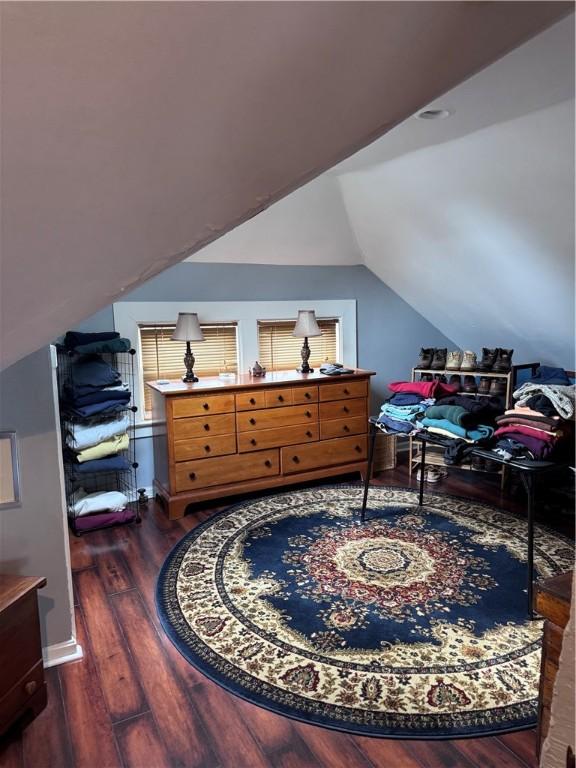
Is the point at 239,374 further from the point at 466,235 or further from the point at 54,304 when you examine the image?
the point at 54,304

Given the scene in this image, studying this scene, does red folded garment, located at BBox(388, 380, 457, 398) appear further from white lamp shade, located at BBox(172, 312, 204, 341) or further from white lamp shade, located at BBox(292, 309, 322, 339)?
white lamp shade, located at BBox(172, 312, 204, 341)

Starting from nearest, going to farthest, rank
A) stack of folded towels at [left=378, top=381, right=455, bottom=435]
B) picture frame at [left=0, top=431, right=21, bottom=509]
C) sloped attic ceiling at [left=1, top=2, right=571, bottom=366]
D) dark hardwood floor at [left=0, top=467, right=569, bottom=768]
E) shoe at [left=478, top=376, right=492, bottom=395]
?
sloped attic ceiling at [left=1, top=2, right=571, bottom=366]
dark hardwood floor at [left=0, top=467, right=569, bottom=768]
picture frame at [left=0, top=431, right=21, bottom=509]
stack of folded towels at [left=378, top=381, right=455, bottom=435]
shoe at [left=478, top=376, right=492, bottom=395]

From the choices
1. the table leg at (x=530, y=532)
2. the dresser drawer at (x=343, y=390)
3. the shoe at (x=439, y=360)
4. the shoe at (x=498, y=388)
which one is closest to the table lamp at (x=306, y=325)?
the dresser drawer at (x=343, y=390)

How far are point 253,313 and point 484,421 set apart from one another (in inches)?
81.8

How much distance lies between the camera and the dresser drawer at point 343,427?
161 inches

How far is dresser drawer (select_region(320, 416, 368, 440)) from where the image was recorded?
409 cm

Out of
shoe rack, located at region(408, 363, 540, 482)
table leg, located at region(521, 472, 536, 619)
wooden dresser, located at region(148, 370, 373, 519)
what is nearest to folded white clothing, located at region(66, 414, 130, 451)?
wooden dresser, located at region(148, 370, 373, 519)

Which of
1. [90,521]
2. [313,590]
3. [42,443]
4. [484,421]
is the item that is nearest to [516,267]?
[484,421]

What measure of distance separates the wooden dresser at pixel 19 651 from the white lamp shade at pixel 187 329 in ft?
6.85

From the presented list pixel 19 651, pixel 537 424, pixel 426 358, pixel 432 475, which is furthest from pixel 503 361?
pixel 19 651

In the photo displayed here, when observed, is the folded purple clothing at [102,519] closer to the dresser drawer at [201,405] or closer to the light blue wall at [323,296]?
the light blue wall at [323,296]

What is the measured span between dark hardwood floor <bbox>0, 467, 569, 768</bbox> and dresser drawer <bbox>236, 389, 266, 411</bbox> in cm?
162

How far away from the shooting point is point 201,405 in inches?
141

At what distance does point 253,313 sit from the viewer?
13.9 feet
